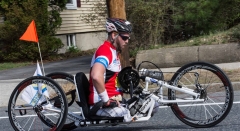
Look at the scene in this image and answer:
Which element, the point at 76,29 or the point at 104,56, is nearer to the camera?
the point at 104,56

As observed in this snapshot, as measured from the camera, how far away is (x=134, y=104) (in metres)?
5.93

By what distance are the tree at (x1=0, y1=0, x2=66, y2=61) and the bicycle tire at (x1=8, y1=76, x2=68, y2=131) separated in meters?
12.7

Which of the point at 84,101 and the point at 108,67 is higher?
the point at 108,67

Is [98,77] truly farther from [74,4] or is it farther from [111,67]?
[74,4]

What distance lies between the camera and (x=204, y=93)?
5984mm

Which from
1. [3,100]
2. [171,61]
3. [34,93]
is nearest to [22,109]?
[34,93]

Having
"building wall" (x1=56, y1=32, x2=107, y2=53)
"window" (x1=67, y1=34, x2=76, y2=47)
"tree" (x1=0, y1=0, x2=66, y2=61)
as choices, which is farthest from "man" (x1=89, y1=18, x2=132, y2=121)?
"building wall" (x1=56, y1=32, x2=107, y2=53)

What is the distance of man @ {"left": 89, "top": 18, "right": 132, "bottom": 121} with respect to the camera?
5.69 m

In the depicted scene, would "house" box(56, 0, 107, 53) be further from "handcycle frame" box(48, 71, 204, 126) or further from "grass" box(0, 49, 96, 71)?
"handcycle frame" box(48, 71, 204, 126)

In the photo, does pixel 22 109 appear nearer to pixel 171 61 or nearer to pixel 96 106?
pixel 96 106

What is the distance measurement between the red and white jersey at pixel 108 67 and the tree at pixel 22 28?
1311cm

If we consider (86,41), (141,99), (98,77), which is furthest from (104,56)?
(86,41)

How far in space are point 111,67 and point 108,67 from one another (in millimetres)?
42

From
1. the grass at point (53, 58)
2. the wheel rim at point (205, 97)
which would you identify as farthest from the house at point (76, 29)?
the wheel rim at point (205, 97)
